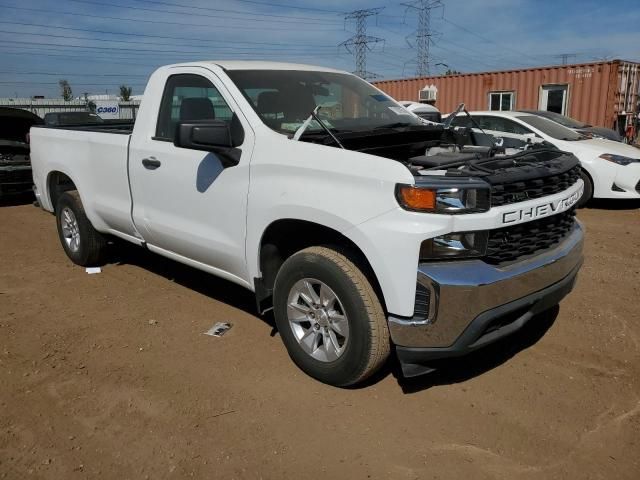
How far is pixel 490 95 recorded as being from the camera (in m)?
18.9

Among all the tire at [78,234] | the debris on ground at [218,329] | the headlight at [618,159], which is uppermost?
the headlight at [618,159]

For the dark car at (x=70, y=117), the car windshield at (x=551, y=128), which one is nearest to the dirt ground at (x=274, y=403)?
the car windshield at (x=551, y=128)

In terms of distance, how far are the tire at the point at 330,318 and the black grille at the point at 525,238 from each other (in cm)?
66

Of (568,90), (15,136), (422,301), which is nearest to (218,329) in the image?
(422,301)

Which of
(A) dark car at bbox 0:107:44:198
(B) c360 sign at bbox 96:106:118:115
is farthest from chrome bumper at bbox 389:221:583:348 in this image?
(B) c360 sign at bbox 96:106:118:115

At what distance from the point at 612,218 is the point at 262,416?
21.9 ft

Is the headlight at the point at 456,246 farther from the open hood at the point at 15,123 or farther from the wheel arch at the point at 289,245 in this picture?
the open hood at the point at 15,123

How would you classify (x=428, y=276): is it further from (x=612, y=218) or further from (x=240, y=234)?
(x=612, y=218)

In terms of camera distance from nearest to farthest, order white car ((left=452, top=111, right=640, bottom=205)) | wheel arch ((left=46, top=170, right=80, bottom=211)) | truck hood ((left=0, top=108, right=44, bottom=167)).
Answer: wheel arch ((left=46, top=170, right=80, bottom=211))
white car ((left=452, top=111, right=640, bottom=205))
truck hood ((left=0, top=108, right=44, bottom=167))

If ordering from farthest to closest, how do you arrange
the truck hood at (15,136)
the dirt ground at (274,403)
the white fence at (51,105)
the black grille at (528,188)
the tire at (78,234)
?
the white fence at (51,105) → the truck hood at (15,136) → the tire at (78,234) → the black grille at (528,188) → the dirt ground at (274,403)

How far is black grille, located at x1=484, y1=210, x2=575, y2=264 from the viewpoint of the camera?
290cm

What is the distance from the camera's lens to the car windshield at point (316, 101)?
12.3 feet

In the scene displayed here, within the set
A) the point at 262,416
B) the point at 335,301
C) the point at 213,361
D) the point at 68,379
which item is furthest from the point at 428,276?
the point at 68,379

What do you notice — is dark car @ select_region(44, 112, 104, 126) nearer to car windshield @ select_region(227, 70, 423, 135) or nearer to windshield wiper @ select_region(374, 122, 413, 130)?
car windshield @ select_region(227, 70, 423, 135)
